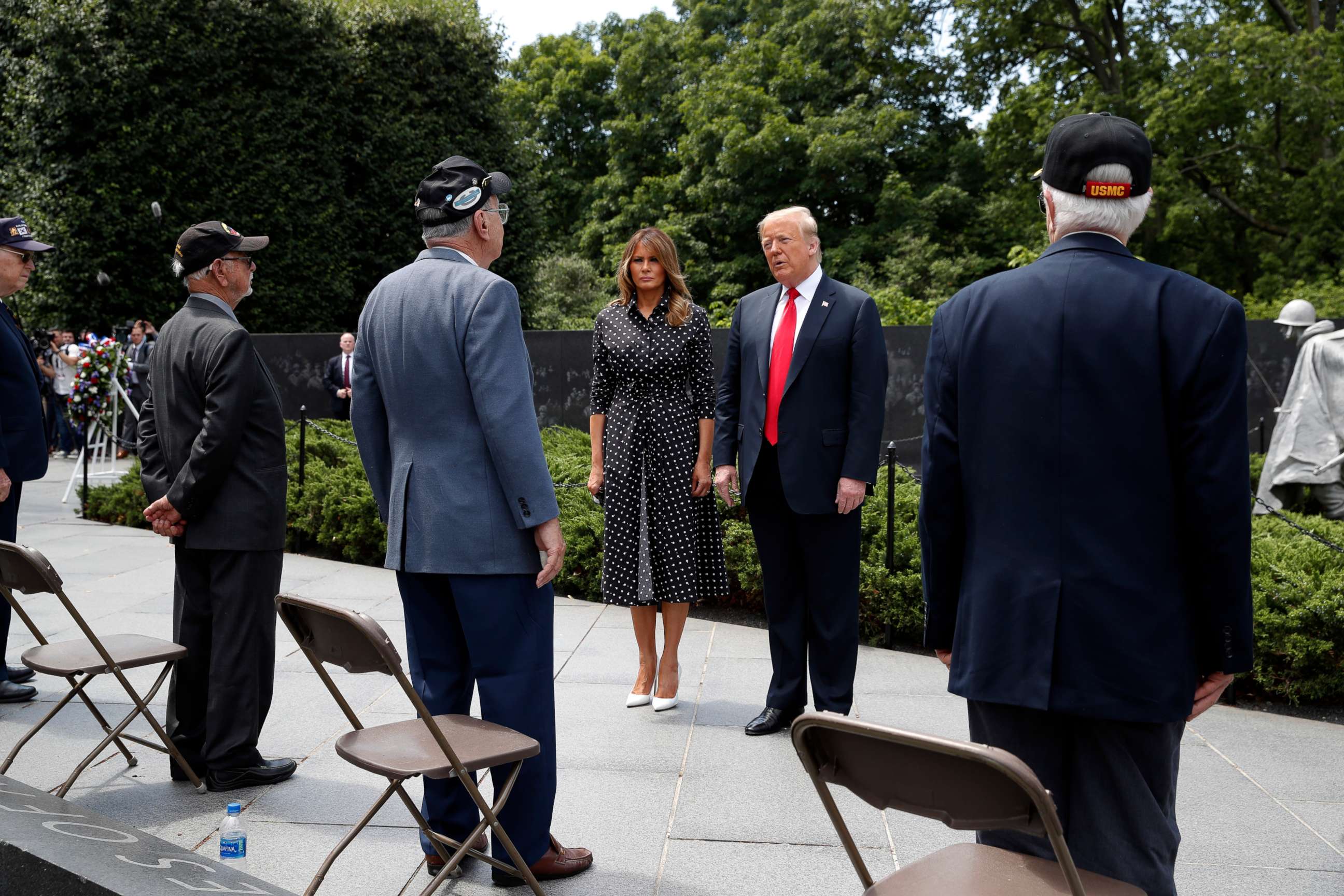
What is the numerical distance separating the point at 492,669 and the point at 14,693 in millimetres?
3251

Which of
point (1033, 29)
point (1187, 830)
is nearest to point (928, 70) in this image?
point (1033, 29)

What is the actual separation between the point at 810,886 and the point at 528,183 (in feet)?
74.9

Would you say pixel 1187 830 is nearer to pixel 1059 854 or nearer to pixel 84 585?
pixel 1059 854

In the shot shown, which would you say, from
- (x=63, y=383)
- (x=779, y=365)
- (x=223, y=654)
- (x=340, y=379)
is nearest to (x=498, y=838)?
(x=223, y=654)

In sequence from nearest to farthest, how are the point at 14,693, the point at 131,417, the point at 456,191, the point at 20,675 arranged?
1. the point at 456,191
2. the point at 14,693
3. the point at 20,675
4. the point at 131,417

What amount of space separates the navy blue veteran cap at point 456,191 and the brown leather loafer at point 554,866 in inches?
75.3

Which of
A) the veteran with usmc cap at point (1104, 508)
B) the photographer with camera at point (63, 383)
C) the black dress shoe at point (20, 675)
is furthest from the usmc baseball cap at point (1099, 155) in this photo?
the photographer with camera at point (63, 383)

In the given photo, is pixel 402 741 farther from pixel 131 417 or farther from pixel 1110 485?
pixel 131 417

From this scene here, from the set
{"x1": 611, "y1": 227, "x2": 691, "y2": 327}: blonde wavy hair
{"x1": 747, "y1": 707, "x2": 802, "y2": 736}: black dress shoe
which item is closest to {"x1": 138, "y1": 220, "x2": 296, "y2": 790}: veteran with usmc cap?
{"x1": 611, "y1": 227, "x2": 691, "y2": 327}: blonde wavy hair

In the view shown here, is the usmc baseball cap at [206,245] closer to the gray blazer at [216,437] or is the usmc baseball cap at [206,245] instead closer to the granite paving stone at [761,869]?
the gray blazer at [216,437]

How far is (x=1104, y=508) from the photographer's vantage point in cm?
224

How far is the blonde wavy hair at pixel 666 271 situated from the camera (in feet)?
16.3

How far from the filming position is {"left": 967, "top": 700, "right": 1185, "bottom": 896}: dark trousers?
2.25 m

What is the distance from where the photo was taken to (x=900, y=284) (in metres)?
27.2
